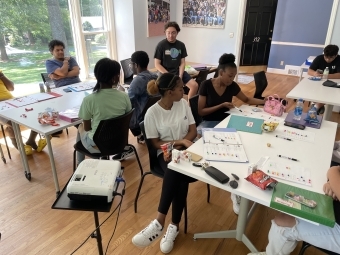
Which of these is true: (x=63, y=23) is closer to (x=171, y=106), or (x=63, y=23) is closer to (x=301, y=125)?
(x=171, y=106)

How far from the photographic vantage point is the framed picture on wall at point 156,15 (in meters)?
5.10

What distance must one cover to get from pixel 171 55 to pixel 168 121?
6.88 ft

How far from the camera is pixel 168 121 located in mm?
1936

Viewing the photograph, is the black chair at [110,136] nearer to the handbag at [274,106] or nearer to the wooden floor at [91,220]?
the wooden floor at [91,220]

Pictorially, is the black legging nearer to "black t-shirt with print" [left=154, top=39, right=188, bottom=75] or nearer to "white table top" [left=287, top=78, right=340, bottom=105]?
"white table top" [left=287, top=78, right=340, bottom=105]

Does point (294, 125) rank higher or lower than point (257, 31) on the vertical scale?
lower

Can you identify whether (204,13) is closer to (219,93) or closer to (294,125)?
(219,93)

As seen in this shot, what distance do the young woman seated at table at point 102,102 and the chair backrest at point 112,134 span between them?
0.39 feet

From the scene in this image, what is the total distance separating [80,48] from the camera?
4.72m

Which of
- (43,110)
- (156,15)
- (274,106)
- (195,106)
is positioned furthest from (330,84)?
(156,15)

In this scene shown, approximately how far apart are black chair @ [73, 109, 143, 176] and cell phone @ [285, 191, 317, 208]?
51.1 inches

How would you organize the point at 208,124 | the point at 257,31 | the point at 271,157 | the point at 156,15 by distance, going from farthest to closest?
the point at 257,31 → the point at 156,15 → the point at 208,124 → the point at 271,157

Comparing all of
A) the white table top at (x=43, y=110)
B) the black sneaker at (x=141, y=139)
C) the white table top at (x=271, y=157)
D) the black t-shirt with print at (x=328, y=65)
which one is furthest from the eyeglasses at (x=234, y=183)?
the black t-shirt with print at (x=328, y=65)

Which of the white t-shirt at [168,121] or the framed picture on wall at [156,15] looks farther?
the framed picture on wall at [156,15]
